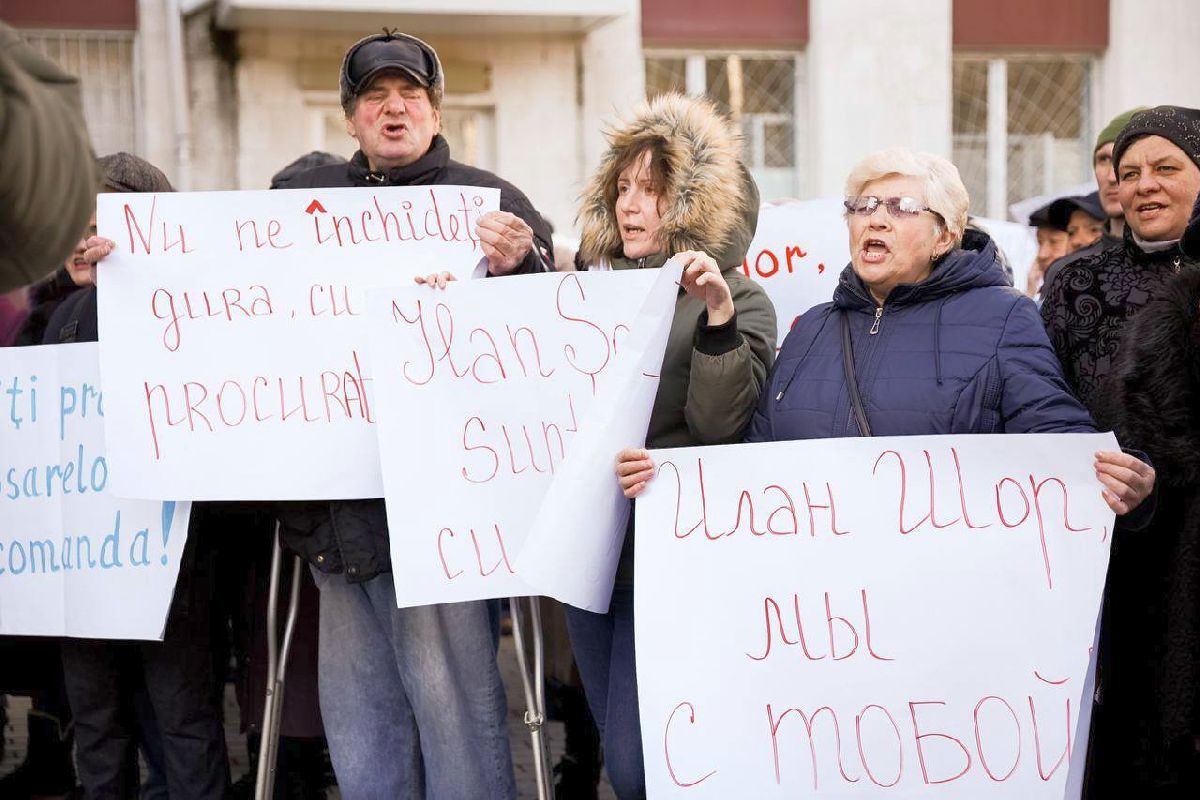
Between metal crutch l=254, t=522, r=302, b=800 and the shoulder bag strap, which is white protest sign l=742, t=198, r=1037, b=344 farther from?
metal crutch l=254, t=522, r=302, b=800

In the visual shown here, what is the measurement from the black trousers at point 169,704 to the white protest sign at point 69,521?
0.12 meters

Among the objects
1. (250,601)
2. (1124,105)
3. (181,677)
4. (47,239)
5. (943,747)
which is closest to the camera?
(47,239)

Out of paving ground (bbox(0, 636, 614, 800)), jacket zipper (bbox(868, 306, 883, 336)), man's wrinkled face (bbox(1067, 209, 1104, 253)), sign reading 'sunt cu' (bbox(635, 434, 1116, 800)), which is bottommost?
paving ground (bbox(0, 636, 614, 800))

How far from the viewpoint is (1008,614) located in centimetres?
301

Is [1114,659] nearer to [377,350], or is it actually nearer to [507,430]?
[507,430]

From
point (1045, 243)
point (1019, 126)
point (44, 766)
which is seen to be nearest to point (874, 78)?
point (1019, 126)


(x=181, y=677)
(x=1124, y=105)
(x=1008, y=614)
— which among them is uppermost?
(x=1124, y=105)

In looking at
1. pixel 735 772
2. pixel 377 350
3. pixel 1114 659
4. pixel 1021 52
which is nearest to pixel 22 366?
pixel 377 350

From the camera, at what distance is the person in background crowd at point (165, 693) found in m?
4.06

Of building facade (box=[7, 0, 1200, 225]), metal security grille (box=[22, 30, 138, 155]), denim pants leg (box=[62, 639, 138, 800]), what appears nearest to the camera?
denim pants leg (box=[62, 639, 138, 800])

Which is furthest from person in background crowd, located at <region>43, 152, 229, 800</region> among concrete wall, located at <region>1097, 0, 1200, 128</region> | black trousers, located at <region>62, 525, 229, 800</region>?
→ concrete wall, located at <region>1097, 0, 1200, 128</region>

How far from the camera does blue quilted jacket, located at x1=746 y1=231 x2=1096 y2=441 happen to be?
3.09 meters

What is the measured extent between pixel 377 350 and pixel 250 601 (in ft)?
4.39

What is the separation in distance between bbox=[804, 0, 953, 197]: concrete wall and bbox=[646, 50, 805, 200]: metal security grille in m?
0.30
